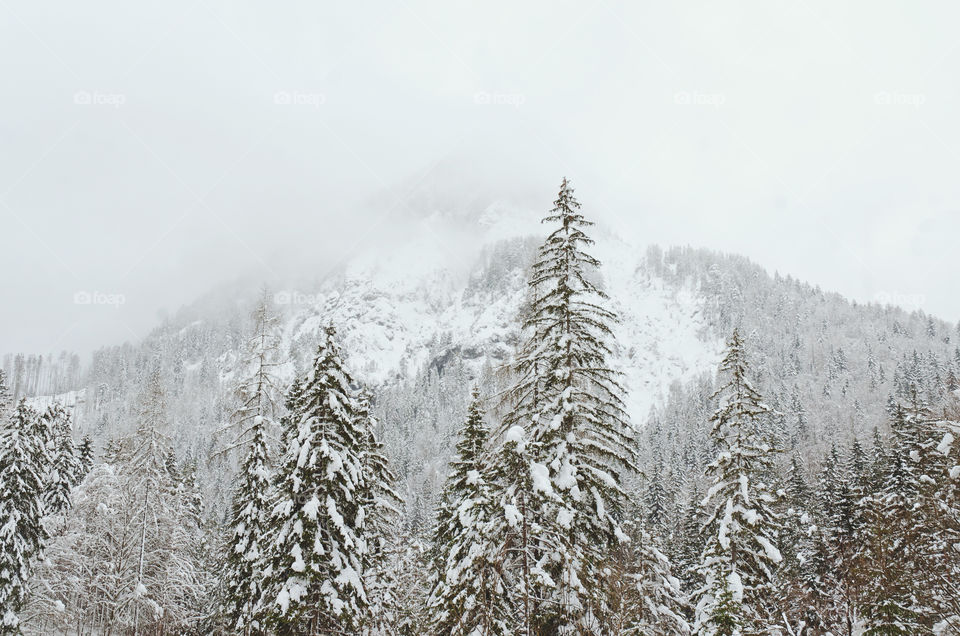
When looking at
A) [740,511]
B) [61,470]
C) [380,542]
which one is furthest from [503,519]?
[61,470]

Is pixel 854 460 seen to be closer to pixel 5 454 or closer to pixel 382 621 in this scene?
pixel 382 621

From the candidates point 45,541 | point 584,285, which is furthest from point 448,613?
point 45,541

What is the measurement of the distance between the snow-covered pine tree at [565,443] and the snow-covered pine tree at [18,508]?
70.0 ft

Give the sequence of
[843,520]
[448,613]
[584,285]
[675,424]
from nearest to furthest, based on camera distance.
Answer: [448,613], [584,285], [843,520], [675,424]

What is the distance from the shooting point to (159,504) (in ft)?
91.8

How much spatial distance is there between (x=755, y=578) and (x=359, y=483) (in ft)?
44.1

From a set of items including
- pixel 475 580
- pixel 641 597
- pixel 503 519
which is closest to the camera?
pixel 503 519

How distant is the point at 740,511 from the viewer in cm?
1988

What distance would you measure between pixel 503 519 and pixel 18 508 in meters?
23.3

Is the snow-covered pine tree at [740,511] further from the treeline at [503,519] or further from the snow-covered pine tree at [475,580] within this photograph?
the snow-covered pine tree at [475,580]

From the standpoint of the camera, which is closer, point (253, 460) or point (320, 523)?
point (320, 523)

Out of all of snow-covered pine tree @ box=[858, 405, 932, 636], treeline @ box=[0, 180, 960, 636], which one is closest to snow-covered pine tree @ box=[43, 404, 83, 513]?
treeline @ box=[0, 180, 960, 636]

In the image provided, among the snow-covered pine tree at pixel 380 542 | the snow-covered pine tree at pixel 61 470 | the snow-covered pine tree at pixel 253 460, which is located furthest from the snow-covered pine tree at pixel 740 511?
the snow-covered pine tree at pixel 61 470

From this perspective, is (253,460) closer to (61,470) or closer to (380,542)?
(380,542)
